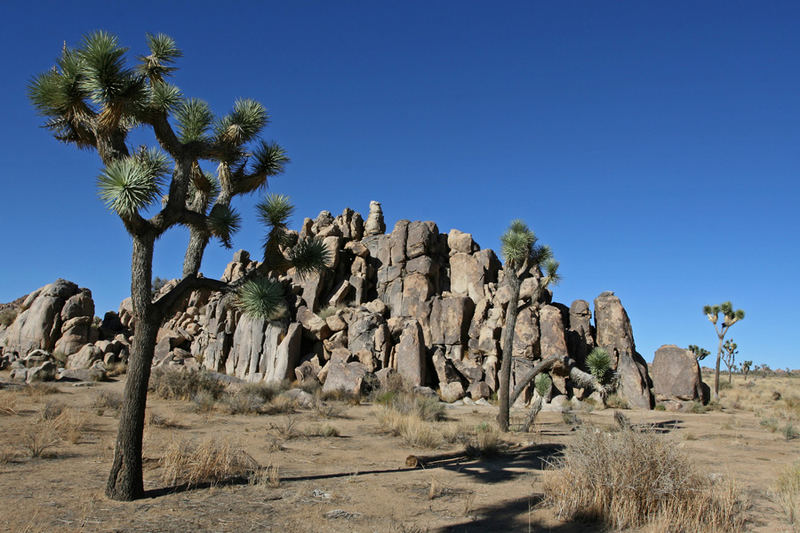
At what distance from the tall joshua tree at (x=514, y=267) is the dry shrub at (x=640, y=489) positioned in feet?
26.2

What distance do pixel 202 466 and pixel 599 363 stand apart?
21513 mm

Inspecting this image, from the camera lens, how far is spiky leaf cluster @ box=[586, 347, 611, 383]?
2460cm

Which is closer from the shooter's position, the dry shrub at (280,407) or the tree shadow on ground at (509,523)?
the tree shadow on ground at (509,523)

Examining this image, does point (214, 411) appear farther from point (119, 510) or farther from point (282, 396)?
point (119, 510)

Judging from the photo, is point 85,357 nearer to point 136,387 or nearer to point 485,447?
point 136,387

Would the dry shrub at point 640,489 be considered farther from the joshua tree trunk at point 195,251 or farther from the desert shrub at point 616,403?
the desert shrub at point 616,403

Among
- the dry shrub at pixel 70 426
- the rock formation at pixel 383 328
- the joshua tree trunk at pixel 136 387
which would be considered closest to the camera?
the joshua tree trunk at pixel 136 387

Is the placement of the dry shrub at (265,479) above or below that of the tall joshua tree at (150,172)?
→ below

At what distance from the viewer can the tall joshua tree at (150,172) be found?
692cm

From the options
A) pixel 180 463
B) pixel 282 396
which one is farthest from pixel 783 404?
pixel 180 463

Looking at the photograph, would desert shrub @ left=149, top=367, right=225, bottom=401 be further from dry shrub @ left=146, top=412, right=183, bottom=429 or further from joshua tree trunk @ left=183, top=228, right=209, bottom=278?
joshua tree trunk @ left=183, top=228, right=209, bottom=278

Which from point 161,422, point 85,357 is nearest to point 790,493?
point 161,422

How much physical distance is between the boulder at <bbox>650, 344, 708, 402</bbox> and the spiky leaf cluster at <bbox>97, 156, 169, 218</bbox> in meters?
25.8

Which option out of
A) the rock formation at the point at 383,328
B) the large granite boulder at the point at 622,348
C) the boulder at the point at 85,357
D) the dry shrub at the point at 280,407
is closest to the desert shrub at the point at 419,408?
the dry shrub at the point at 280,407
